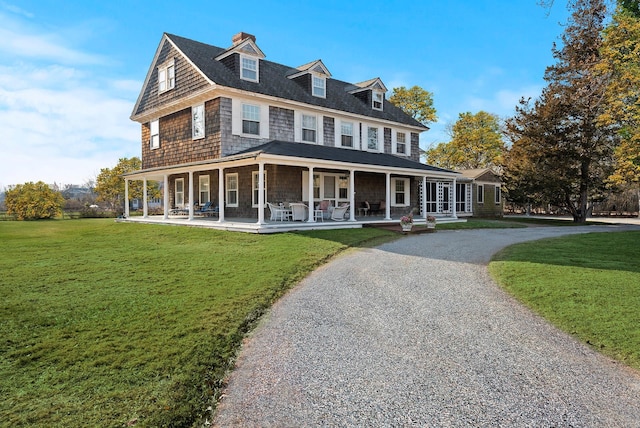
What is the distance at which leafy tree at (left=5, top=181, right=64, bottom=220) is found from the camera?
27172 millimetres

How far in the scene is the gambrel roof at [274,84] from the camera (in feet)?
56.9

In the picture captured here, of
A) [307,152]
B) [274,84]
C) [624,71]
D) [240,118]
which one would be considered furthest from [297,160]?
[624,71]

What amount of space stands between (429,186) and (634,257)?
16.8 m

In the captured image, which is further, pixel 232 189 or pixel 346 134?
pixel 346 134

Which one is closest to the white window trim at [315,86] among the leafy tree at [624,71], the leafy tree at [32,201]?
the leafy tree at [624,71]

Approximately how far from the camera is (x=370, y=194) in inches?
831

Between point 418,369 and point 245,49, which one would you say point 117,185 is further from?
point 418,369

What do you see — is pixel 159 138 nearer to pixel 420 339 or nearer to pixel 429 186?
pixel 429 186

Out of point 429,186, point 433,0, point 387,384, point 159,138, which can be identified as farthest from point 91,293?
point 429,186

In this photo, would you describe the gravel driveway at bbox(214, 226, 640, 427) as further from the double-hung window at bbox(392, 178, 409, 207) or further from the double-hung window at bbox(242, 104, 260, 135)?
the double-hung window at bbox(392, 178, 409, 207)

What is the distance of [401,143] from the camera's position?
2384 cm

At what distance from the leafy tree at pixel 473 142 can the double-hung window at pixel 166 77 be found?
29.8 metres

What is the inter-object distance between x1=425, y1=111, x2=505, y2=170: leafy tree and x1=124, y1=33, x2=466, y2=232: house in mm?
19280

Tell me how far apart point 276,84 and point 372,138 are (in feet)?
20.4
